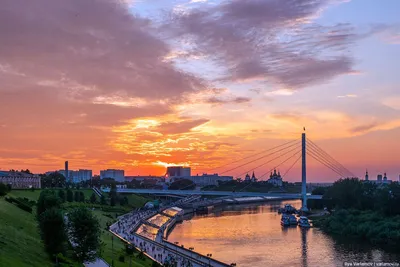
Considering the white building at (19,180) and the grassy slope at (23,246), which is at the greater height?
the white building at (19,180)

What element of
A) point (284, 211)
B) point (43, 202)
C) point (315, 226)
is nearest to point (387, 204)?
point (315, 226)

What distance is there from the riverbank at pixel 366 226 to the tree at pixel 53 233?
28.9 meters

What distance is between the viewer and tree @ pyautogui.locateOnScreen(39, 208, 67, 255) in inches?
946

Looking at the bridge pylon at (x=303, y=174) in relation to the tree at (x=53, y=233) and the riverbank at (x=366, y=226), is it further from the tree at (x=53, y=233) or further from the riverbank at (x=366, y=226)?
the tree at (x=53, y=233)

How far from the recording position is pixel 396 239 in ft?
137

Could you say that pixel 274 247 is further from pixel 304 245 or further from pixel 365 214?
pixel 365 214

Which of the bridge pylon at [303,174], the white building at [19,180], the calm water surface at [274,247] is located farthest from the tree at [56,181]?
the bridge pylon at [303,174]

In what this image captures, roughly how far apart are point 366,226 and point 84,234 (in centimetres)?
3149

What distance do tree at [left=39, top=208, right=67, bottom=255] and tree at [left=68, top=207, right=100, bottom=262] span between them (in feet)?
2.17

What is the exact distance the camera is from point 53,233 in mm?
24203

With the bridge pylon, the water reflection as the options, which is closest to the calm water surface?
the water reflection

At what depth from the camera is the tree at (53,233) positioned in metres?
24.0

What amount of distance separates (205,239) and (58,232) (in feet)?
81.8

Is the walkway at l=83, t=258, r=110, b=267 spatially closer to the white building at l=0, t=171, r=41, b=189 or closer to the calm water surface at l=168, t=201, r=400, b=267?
the calm water surface at l=168, t=201, r=400, b=267
